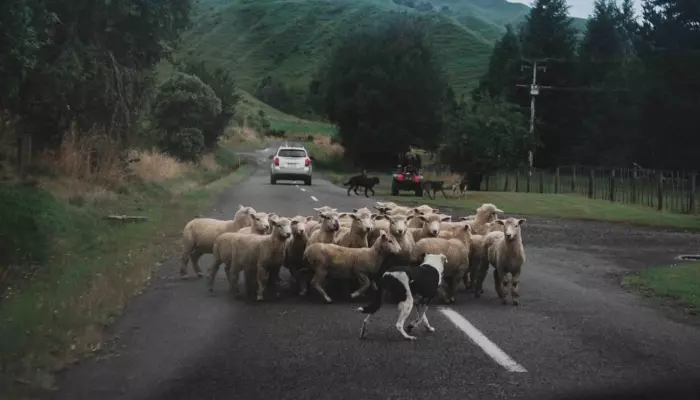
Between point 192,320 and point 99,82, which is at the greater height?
point 99,82

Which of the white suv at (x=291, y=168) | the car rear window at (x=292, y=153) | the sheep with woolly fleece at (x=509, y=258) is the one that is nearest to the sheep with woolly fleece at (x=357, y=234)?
the sheep with woolly fleece at (x=509, y=258)

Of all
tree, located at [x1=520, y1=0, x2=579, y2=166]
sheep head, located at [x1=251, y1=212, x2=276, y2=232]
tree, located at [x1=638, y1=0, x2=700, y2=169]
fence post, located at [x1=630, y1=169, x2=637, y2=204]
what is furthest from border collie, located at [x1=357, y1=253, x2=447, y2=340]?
tree, located at [x1=520, y1=0, x2=579, y2=166]

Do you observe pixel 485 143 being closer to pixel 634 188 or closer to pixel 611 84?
pixel 634 188

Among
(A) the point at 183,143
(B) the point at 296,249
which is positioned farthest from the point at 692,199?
(A) the point at 183,143

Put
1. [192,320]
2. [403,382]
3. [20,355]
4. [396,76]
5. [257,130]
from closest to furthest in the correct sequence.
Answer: [403,382], [20,355], [192,320], [396,76], [257,130]

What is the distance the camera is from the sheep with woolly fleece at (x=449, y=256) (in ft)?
35.8

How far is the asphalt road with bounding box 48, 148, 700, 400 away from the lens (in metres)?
6.75

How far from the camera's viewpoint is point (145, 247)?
51.5 feet

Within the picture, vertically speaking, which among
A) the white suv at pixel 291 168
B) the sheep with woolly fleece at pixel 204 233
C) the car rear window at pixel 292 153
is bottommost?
the sheep with woolly fleece at pixel 204 233

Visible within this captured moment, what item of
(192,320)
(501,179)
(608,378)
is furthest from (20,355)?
(501,179)

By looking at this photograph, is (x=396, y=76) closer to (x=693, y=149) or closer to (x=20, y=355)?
(x=693, y=149)

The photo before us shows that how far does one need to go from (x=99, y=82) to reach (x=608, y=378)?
20502mm

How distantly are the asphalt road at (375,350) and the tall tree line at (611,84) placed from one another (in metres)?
36.0

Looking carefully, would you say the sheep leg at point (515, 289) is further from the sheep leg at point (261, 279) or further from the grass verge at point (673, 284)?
the sheep leg at point (261, 279)
